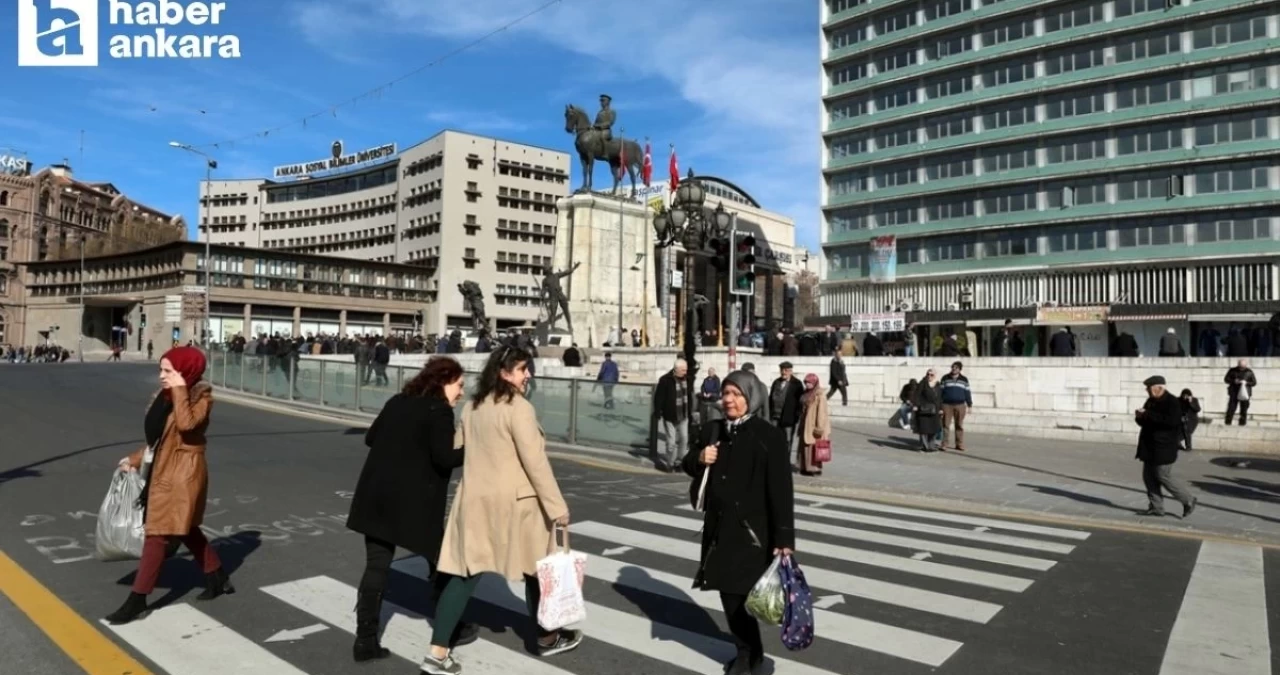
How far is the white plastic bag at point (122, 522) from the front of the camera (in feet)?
17.2

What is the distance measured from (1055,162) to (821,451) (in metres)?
43.9

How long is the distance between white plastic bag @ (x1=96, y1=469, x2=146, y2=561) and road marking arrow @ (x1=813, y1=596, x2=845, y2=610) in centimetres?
430

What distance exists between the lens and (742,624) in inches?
165

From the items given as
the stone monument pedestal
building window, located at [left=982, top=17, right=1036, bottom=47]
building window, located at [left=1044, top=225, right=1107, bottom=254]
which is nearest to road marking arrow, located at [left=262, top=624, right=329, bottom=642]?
the stone monument pedestal

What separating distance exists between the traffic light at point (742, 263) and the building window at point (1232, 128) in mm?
41909

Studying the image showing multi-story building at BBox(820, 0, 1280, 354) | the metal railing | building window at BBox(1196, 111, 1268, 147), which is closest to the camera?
the metal railing

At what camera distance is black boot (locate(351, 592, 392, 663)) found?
14.4ft

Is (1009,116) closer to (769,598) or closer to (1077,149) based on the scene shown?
(1077,149)

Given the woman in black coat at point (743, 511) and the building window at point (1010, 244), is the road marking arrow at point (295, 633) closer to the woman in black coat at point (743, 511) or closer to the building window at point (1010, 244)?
the woman in black coat at point (743, 511)

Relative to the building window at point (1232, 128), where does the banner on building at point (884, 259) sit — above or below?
below

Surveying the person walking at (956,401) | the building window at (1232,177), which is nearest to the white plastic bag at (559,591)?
the person walking at (956,401)

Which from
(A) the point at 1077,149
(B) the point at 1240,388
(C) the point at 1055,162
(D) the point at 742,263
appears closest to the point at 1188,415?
(B) the point at 1240,388

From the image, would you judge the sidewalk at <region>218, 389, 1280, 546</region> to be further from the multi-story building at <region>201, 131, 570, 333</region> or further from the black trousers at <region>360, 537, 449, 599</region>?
the multi-story building at <region>201, 131, 570, 333</region>

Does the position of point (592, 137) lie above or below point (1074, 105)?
below
